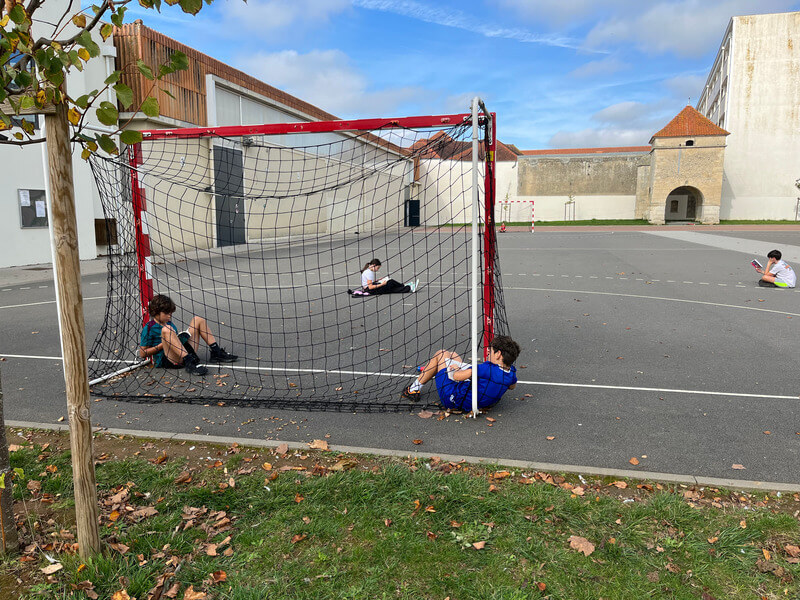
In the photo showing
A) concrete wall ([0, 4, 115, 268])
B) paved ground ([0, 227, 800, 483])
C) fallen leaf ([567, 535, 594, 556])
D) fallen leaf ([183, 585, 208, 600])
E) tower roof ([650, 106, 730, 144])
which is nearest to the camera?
fallen leaf ([183, 585, 208, 600])

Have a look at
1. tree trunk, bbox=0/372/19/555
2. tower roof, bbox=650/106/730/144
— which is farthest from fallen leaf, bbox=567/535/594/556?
tower roof, bbox=650/106/730/144

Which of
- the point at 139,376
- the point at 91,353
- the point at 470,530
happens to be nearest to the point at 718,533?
the point at 470,530

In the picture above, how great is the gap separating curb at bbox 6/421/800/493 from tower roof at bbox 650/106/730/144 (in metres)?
49.2

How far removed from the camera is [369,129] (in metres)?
5.39

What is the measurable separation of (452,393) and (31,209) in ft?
57.4

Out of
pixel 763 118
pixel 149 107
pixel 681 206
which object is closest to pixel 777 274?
pixel 149 107

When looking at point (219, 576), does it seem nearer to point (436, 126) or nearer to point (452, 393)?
point (452, 393)

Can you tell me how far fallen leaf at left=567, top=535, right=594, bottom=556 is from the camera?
9.59ft

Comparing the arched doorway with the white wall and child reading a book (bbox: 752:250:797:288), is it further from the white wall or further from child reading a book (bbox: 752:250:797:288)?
child reading a book (bbox: 752:250:797:288)

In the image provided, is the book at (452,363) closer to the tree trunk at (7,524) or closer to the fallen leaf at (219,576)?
the fallen leaf at (219,576)

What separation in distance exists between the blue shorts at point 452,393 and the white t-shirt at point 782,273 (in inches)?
410

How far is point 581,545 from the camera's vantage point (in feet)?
9.73

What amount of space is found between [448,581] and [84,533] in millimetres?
1785

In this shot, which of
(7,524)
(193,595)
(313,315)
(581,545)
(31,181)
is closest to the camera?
(193,595)
